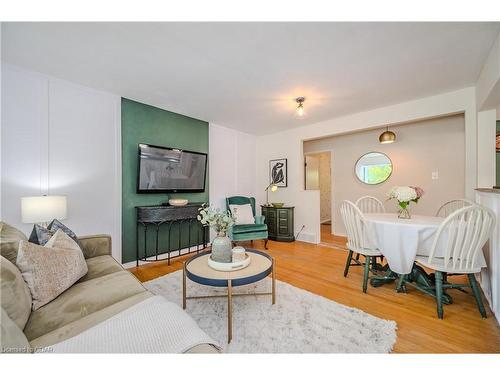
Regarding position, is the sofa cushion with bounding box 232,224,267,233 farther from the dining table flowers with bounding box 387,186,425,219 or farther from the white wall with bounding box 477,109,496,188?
the white wall with bounding box 477,109,496,188

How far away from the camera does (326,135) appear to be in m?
3.88

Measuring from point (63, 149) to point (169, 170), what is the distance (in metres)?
1.24

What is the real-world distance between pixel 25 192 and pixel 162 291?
173 cm

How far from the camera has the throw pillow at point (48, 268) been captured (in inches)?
45.1

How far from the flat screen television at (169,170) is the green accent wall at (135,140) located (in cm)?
12

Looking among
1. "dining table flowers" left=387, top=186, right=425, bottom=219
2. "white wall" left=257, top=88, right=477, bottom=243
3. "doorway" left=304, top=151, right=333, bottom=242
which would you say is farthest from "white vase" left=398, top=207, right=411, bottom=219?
"doorway" left=304, top=151, right=333, bottom=242

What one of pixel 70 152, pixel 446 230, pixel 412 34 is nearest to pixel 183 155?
pixel 70 152

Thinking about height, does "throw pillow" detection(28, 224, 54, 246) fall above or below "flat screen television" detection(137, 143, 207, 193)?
below

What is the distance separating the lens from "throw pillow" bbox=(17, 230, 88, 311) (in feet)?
3.76

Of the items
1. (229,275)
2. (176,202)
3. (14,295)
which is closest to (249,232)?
(176,202)

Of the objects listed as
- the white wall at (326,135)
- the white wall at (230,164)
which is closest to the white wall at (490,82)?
the white wall at (326,135)

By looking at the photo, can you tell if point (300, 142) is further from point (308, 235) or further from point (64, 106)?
point (64, 106)

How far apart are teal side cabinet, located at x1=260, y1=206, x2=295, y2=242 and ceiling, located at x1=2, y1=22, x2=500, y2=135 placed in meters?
2.15

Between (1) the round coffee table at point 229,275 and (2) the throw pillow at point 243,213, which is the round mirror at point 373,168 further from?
(1) the round coffee table at point 229,275
